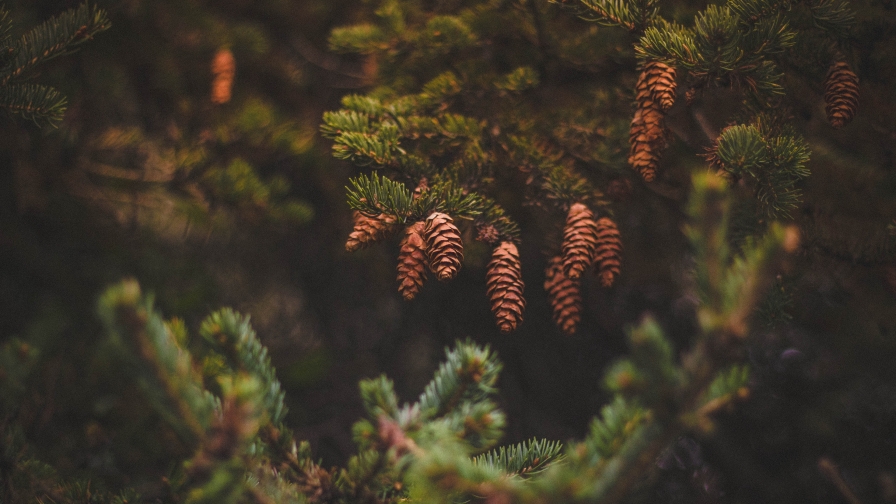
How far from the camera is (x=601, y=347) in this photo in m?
1.11

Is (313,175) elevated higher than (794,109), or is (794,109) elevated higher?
(794,109)

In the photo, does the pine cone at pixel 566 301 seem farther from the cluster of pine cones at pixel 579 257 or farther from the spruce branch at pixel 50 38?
the spruce branch at pixel 50 38

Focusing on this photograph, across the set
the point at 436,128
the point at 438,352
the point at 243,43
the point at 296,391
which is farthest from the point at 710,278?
the point at 243,43

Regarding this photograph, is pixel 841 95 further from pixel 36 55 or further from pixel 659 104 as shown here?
pixel 36 55

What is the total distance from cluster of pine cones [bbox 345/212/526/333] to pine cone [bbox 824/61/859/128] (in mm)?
461

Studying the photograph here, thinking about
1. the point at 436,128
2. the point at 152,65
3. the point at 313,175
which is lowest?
the point at 313,175

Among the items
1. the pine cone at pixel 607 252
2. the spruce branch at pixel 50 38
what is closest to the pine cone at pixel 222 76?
the spruce branch at pixel 50 38

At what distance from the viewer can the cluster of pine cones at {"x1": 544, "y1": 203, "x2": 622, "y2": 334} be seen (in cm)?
68

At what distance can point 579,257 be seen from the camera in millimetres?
675

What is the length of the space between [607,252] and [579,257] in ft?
0.27

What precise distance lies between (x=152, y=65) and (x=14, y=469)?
1039mm

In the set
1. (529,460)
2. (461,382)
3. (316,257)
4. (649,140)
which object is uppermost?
(649,140)

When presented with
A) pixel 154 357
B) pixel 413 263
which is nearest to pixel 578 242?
pixel 413 263

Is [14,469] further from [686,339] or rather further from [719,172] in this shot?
[686,339]
